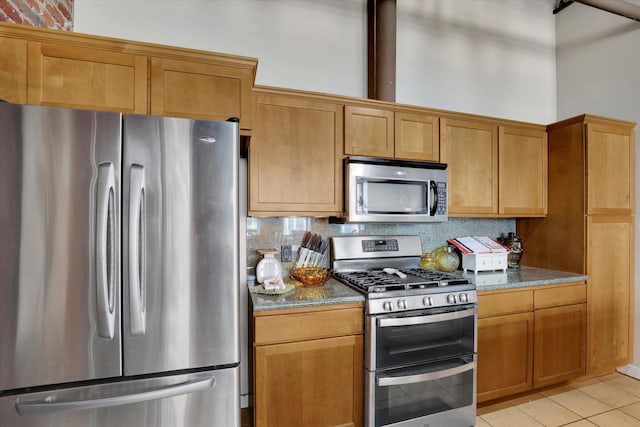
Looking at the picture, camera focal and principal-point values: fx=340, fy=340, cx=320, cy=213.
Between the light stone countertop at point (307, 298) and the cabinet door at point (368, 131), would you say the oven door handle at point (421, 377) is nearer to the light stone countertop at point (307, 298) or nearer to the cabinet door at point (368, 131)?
the light stone countertop at point (307, 298)

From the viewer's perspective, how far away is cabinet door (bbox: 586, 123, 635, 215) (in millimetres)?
2672

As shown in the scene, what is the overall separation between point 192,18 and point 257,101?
0.88 meters

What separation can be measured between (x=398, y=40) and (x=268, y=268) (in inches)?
88.0

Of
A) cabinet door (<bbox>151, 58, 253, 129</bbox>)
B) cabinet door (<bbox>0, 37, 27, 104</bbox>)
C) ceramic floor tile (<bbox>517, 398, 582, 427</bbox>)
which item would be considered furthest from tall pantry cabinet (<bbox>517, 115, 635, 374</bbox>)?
cabinet door (<bbox>0, 37, 27, 104</bbox>)

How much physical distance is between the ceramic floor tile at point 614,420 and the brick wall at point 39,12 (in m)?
4.13

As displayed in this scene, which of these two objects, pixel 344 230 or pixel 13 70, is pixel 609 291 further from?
pixel 13 70

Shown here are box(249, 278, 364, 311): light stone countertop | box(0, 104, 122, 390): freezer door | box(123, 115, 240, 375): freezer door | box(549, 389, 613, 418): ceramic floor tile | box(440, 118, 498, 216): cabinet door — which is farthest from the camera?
box(440, 118, 498, 216): cabinet door

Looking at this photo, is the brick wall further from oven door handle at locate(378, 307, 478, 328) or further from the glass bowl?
oven door handle at locate(378, 307, 478, 328)

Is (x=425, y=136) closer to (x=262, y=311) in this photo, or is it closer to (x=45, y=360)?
(x=262, y=311)

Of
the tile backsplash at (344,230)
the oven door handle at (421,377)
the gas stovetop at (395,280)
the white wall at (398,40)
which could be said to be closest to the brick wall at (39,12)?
the white wall at (398,40)

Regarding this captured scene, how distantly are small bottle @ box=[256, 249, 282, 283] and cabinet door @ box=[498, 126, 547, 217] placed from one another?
1885 millimetres

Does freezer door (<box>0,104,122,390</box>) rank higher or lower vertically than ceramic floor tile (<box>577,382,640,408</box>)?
higher

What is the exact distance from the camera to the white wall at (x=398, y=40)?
2371 millimetres

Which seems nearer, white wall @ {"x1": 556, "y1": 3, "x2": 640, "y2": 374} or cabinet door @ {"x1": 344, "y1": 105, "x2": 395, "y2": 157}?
cabinet door @ {"x1": 344, "y1": 105, "x2": 395, "y2": 157}
